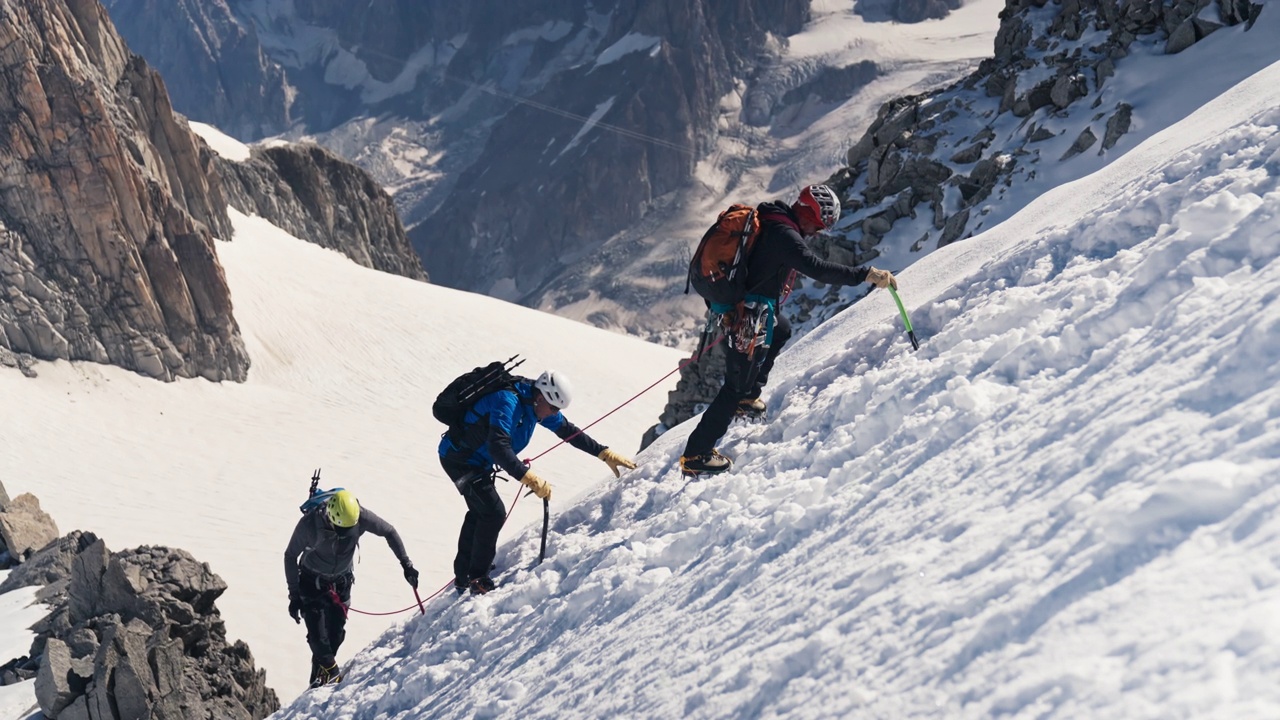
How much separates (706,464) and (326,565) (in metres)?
4.14

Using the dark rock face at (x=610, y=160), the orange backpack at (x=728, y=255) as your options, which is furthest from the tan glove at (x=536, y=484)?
the dark rock face at (x=610, y=160)

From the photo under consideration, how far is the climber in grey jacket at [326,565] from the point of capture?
9.84 metres

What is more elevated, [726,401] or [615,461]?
[615,461]

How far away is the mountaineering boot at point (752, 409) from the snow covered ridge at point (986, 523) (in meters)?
0.22

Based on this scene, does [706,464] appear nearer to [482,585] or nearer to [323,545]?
[482,585]

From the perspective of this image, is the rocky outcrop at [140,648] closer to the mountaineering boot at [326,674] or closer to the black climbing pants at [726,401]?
the mountaineering boot at [326,674]

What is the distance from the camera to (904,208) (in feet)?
55.4

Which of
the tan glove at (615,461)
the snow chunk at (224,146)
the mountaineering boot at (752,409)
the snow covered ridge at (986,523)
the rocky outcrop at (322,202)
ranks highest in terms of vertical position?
the snow chunk at (224,146)

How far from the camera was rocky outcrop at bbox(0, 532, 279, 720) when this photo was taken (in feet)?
36.8

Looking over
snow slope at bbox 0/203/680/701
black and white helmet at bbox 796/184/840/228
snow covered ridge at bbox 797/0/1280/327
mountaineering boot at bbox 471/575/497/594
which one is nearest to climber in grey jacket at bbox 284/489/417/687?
mountaineering boot at bbox 471/575/497/594

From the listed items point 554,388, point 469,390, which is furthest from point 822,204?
point 469,390

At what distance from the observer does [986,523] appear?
5219 millimetres

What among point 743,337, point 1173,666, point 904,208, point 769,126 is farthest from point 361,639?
point 769,126

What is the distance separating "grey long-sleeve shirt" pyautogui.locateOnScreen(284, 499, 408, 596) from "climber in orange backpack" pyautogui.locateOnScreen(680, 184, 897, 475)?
10.5 ft
